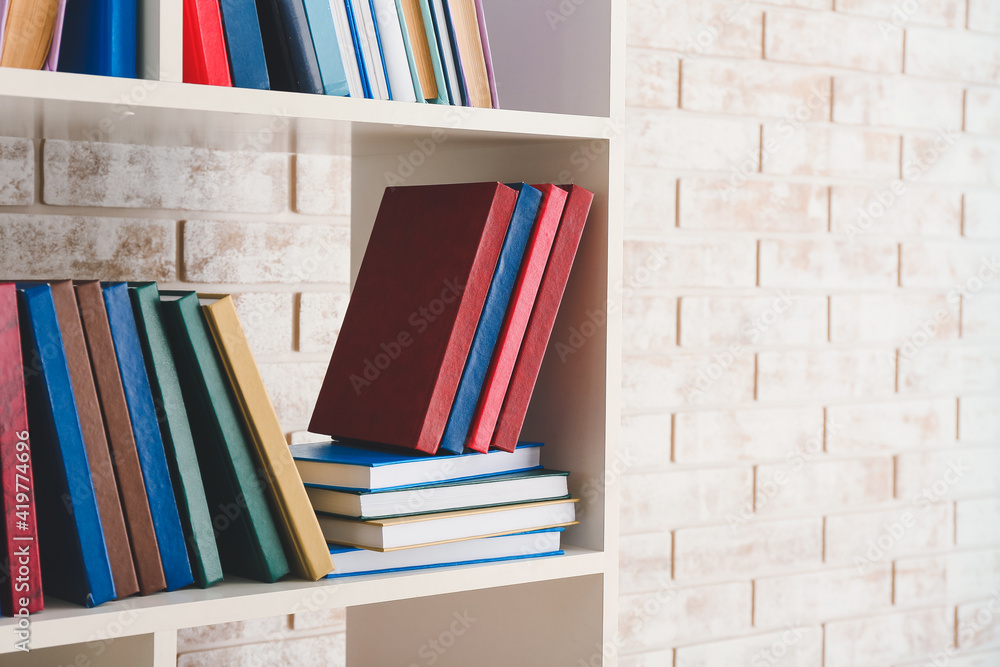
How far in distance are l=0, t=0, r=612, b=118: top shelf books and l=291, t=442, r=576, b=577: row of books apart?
12.2 inches

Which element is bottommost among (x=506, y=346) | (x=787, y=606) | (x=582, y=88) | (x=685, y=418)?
(x=787, y=606)

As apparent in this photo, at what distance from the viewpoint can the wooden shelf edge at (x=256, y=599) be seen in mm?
725

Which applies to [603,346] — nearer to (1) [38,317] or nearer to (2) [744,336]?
(1) [38,317]

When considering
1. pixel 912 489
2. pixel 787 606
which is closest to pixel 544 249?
pixel 787 606

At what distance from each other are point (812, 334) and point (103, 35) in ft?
4.09

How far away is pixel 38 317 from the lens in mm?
727

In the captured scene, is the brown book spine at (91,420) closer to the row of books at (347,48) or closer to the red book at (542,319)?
the row of books at (347,48)

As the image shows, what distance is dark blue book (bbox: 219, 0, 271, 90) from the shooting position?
0.83 metres

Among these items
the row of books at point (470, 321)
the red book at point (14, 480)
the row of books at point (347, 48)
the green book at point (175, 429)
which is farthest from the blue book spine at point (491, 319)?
the red book at point (14, 480)

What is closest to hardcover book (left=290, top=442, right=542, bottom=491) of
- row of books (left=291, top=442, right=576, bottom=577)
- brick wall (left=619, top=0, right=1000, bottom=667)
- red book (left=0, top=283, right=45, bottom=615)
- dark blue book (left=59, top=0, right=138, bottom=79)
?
row of books (left=291, top=442, right=576, bottom=577)

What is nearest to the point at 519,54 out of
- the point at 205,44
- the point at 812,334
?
the point at 205,44

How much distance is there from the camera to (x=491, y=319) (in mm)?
911

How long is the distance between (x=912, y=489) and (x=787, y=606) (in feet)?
1.09

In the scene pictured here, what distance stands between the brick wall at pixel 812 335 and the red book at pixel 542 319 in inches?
22.8
